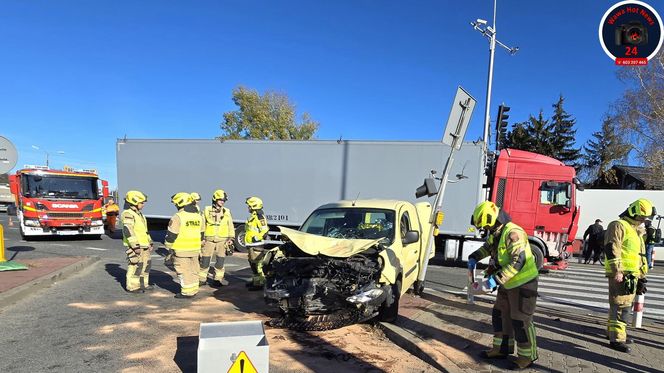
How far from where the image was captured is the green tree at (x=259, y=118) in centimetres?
3641

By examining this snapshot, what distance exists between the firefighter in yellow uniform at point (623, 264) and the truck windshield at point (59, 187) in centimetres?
1591

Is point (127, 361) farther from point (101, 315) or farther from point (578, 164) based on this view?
point (578, 164)

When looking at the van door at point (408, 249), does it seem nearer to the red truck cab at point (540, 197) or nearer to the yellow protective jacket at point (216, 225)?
the yellow protective jacket at point (216, 225)

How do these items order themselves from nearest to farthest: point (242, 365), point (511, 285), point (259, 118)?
point (242, 365) → point (511, 285) → point (259, 118)

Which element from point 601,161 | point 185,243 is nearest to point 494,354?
point 185,243

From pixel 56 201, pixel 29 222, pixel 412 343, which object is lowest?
pixel 29 222

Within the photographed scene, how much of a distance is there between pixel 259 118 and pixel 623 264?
33.5 metres

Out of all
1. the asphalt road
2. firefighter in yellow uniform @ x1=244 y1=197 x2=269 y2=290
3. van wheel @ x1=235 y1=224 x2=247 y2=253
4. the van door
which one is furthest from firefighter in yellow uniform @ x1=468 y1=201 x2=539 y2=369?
van wheel @ x1=235 y1=224 x2=247 y2=253

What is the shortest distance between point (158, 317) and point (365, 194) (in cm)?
826

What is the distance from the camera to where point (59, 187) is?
14.8 meters

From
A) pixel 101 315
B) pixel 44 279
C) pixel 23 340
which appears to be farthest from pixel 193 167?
pixel 23 340

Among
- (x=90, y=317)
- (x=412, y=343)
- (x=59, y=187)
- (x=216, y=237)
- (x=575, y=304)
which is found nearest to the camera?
(x=412, y=343)

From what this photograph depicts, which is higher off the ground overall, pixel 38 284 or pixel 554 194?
pixel 554 194

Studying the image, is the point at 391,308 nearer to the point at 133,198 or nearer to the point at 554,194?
the point at 133,198
